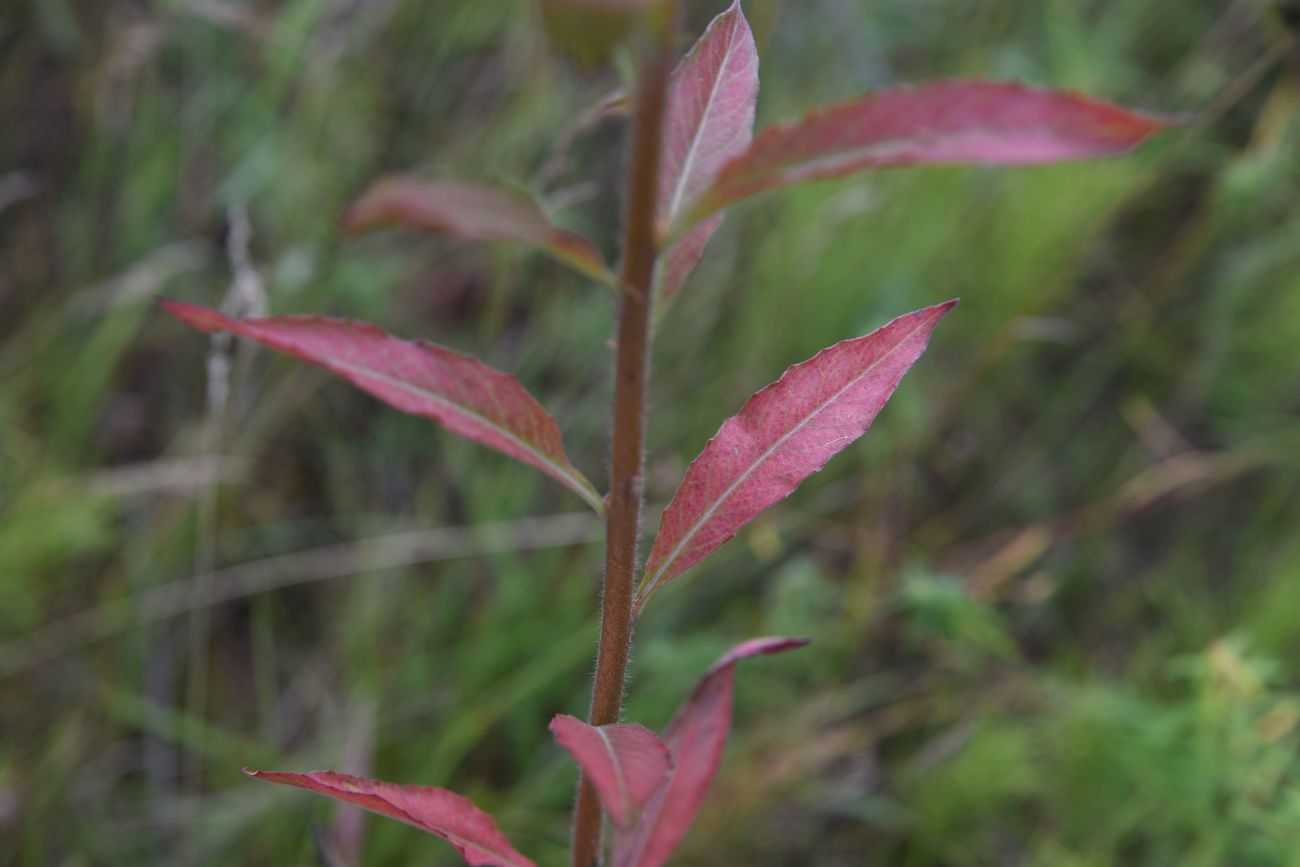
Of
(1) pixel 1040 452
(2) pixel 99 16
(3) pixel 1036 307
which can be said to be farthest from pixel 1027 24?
(2) pixel 99 16

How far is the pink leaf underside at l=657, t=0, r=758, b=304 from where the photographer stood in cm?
58

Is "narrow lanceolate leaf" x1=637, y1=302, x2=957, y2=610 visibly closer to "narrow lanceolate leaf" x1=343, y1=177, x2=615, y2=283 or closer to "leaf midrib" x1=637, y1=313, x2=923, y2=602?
"leaf midrib" x1=637, y1=313, x2=923, y2=602

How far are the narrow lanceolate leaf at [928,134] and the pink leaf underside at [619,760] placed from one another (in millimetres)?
238

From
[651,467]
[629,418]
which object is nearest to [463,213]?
[629,418]

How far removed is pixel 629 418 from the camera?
518 mm

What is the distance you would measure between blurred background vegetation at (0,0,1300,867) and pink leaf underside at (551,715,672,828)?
672mm

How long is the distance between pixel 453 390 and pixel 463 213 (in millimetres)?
167

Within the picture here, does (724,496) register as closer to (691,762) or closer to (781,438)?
(781,438)

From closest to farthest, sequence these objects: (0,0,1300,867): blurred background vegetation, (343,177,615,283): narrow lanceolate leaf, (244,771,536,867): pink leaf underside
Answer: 1. (343,177,615,283): narrow lanceolate leaf
2. (244,771,536,867): pink leaf underside
3. (0,0,1300,867): blurred background vegetation

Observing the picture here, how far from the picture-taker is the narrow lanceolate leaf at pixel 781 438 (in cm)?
56

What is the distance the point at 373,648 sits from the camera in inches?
60.1

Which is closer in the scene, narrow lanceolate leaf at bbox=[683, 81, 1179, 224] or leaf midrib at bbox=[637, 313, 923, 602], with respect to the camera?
narrow lanceolate leaf at bbox=[683, 81, 1179, 224]

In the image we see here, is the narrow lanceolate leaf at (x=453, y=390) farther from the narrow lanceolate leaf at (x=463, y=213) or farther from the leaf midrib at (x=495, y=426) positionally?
the narrow lanceolate leaf at (x=463, y=213)

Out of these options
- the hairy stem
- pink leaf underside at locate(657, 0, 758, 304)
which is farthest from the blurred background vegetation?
the hairy stem
